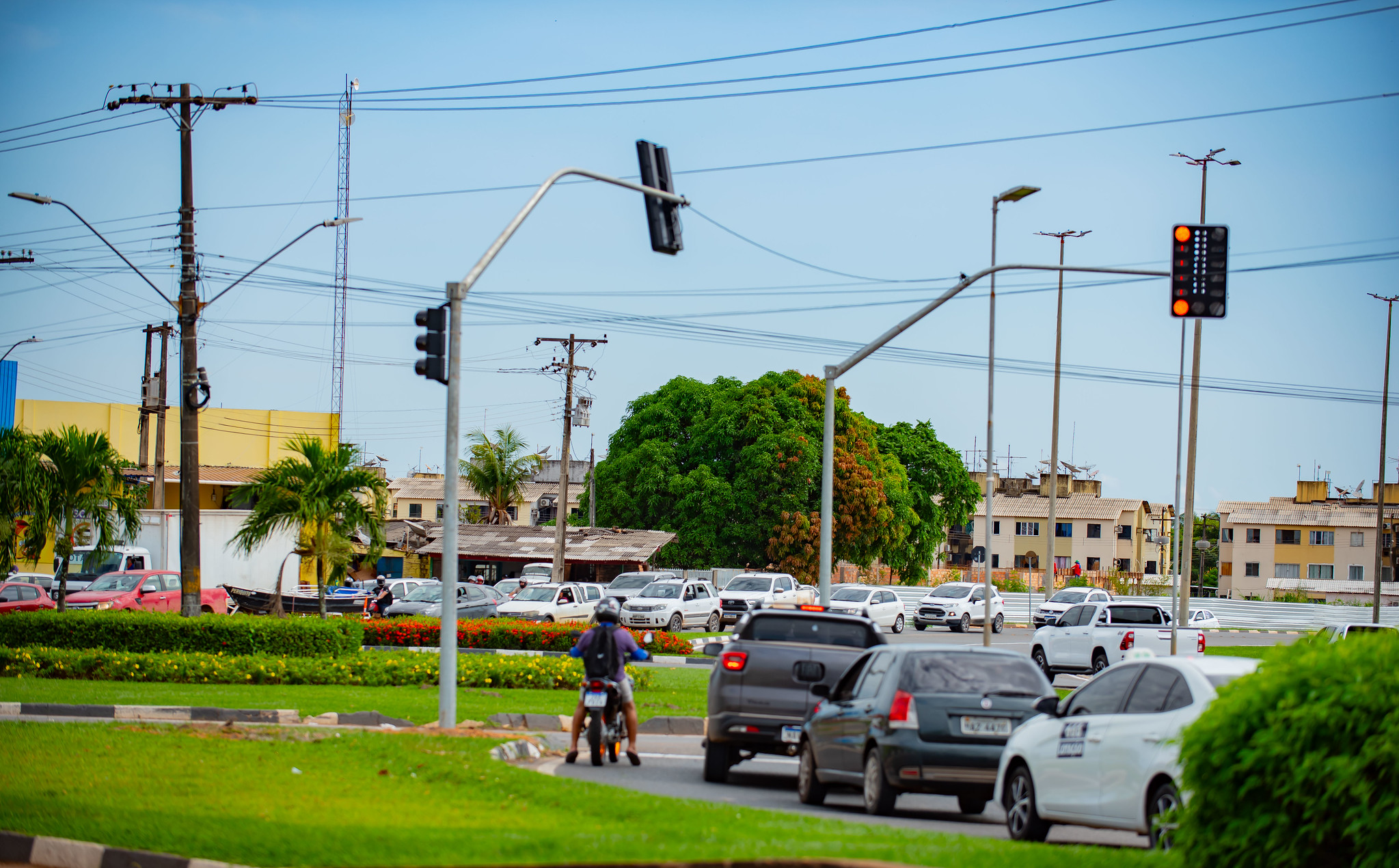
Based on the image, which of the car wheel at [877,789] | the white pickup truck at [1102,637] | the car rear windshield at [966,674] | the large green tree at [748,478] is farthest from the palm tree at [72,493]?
the large green tree at [748,478]

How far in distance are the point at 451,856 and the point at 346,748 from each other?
555cm

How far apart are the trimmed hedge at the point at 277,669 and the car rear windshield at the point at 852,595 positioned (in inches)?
881

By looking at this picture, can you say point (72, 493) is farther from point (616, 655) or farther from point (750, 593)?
point (750, 593)

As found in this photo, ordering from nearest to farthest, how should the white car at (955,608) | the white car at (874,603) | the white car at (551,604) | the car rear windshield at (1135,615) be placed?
the car rear windshield at (1135,615)
the white car at (551,604)
the white car at (874,603)
the white car at (955,608)

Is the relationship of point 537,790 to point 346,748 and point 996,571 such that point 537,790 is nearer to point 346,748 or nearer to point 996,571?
point 346,748

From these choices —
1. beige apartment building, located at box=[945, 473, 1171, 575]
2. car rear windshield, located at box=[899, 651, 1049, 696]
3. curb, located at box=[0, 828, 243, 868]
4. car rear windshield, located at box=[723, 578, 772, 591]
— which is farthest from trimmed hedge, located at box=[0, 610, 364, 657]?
beige apartment building, located at box=[945, 473, 1171, 575]

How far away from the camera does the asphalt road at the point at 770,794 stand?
10953 millimetres

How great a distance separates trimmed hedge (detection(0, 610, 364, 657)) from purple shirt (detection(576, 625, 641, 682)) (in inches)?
451

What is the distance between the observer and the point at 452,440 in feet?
51.3

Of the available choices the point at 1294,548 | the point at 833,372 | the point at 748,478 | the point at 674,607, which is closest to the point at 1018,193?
the point at 833,372

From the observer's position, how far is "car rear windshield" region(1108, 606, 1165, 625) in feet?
98.2

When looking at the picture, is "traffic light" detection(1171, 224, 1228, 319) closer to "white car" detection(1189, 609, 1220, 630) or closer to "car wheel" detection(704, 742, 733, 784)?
"car wheel" detection(704, 742, 733, 784)

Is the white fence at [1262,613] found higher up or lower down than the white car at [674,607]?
lower down

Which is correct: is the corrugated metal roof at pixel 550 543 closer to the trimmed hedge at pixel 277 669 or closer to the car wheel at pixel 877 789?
the trimmed hedge at pixel 277 669
